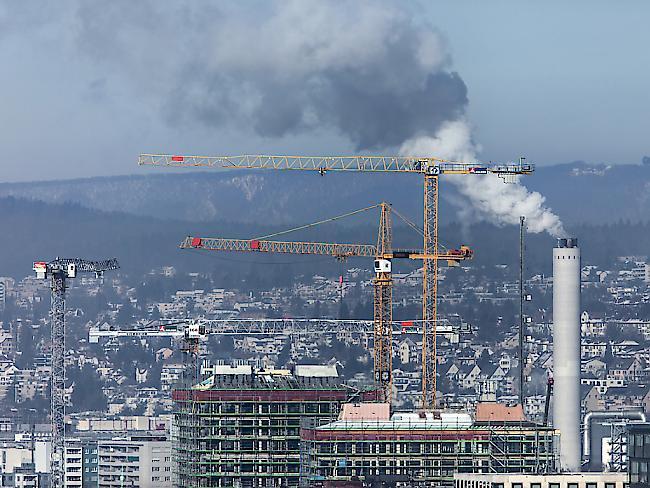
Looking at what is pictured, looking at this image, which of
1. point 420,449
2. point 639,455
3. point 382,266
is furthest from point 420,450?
point 382,266

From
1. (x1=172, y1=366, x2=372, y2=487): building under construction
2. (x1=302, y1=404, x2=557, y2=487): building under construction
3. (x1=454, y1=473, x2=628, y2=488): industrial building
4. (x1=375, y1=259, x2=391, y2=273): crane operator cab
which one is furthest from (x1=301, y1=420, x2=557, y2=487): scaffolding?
(x1=375, y1=259, x2=391, y2=273): crane operator cab

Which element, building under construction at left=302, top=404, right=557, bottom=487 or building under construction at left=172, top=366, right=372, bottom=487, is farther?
building under construction at left=172, top=366, right=372, bottom=487

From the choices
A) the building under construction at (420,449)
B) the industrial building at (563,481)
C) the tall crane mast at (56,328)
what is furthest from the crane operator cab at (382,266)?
the industrial building at (563,481)

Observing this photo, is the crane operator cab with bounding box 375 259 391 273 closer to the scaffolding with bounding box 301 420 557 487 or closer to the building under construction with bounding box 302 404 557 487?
the building under construction with bounding box 302 404 557 487

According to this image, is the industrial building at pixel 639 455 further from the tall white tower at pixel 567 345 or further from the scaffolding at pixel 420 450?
the tall white tower at pixel 567 345

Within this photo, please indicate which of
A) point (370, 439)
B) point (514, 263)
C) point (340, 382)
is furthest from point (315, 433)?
point (514, 263)

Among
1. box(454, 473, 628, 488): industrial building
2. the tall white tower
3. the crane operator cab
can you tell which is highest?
the crane operator cab

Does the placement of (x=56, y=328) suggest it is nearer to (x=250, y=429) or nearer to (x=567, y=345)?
(x=567, y=345)

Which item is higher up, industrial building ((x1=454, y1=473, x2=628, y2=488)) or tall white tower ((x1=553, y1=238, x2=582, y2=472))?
tall white tower ((x1=553, y1=238, x2=582, y2=472))
